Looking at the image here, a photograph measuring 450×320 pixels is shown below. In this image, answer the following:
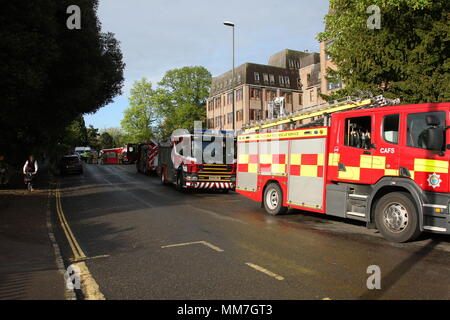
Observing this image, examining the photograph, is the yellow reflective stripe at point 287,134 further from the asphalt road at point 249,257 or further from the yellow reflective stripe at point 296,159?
the asphalt road at point 249,257

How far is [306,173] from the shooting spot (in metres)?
8.91

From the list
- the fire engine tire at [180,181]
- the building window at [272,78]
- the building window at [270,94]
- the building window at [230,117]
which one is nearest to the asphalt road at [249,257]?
the fire engine tire at [180,181]

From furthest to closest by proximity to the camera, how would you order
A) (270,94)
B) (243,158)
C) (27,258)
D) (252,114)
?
1. (270,94)
2. (252,114)
3. (243,158)
4. (27,258)

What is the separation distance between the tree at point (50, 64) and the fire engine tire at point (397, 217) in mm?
10386

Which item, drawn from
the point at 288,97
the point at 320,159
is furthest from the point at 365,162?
the point at 288,97

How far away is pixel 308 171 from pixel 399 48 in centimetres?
758

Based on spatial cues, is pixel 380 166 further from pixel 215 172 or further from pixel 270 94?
pixel 270 94

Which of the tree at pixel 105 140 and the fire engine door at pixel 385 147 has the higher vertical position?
the tree at pixel 105 140

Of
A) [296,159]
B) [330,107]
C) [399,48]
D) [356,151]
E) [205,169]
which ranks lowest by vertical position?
[205,169]

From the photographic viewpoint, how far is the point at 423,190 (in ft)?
21.0

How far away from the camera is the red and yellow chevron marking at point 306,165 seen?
8484 millimetres

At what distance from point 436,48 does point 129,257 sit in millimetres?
12148

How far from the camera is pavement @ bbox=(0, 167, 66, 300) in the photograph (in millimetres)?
4375

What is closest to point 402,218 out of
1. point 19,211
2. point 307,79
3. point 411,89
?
point 411,89
